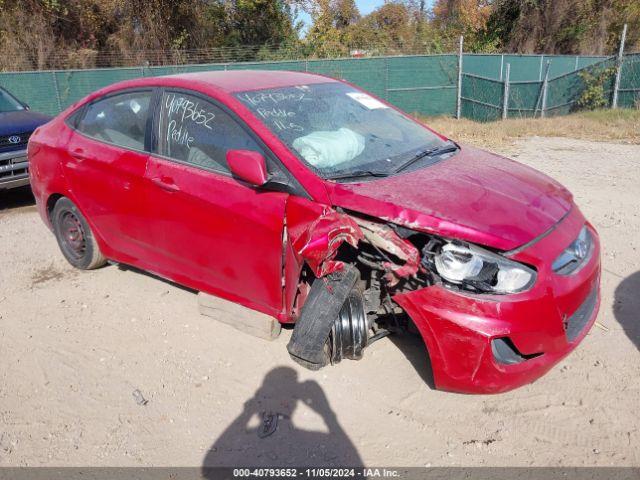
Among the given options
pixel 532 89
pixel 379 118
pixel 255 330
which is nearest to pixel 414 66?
pixel 532 89

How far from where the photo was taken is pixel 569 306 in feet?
8.92

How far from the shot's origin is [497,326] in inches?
99.1

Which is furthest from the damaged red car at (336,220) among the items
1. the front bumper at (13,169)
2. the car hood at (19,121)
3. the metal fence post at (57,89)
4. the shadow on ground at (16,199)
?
the metal fence post at (57,89)

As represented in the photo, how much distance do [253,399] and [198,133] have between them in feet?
5.60

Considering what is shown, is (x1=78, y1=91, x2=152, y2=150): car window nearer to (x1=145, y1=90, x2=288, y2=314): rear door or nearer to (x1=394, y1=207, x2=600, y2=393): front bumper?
(x1=145, y1=90, x2=288, y2=314): rear door

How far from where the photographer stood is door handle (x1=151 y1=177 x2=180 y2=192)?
347 centimetres

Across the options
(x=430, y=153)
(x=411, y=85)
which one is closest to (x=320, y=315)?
(x=430, y=153)

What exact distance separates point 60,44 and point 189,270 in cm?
2261

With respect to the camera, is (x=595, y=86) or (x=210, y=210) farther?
(x=595, y=86)

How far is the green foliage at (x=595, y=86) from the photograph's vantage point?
47.3ft

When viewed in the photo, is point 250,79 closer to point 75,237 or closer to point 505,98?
point 75,237

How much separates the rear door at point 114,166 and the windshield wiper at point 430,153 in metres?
1.75

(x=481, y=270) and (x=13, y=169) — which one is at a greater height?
(x=481, y=270)

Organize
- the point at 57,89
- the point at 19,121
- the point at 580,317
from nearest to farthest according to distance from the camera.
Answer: the point at 580,317, the point at 19,121, the point at 57,89
